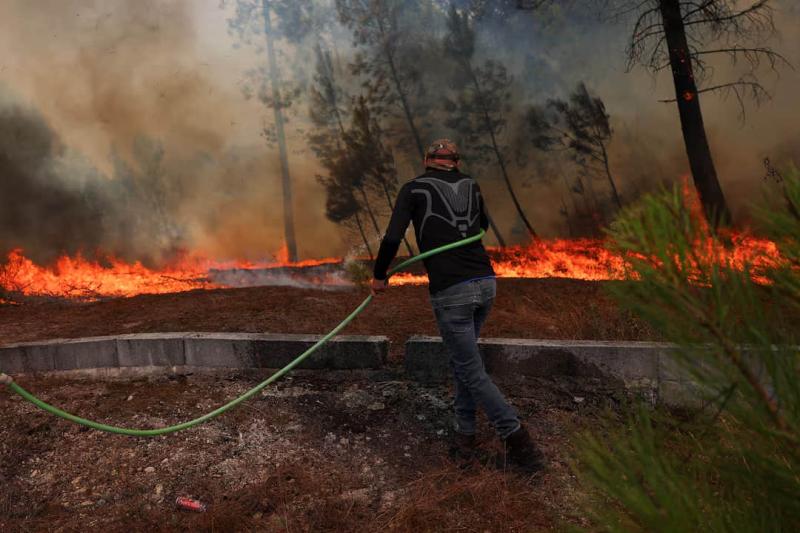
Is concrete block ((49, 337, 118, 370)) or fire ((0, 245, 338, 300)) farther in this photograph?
fire ((0, 245, 338, 300))

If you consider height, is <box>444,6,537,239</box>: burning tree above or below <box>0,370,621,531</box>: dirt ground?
above

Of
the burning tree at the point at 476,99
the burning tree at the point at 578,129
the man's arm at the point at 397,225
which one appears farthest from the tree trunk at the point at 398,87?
the man's arm at the point at 397,225

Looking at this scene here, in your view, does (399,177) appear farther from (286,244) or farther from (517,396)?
(517,396)

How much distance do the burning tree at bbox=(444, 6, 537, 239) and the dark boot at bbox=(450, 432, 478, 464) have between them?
12.7m

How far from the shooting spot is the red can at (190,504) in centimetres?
332

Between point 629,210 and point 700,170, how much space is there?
1026 cm

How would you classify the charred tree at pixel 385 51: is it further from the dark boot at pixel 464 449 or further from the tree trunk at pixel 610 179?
the dark boot at pixel 464 449

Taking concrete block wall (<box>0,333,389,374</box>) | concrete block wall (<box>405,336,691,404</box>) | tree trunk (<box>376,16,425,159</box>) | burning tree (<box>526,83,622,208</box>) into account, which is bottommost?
concrete block wall (<box>405,336,691,404</box>)

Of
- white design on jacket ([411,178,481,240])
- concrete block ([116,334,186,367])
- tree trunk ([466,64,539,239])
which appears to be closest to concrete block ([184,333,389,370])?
concrete block ([116,334,186,367])

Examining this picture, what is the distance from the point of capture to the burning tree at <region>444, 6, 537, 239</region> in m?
15.2

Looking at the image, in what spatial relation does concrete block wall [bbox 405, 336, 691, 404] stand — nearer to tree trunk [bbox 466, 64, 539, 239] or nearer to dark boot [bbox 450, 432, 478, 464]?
dark boot [bbox 450, 432, 478, 464]

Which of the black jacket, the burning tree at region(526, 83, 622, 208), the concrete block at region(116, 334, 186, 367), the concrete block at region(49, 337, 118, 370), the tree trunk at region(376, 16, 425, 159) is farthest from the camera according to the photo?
the tree trunk at region(376, 16, 425, 159)

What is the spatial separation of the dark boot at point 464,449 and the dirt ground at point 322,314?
5.68 feet

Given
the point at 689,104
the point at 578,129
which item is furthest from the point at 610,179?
the point at 689,104
